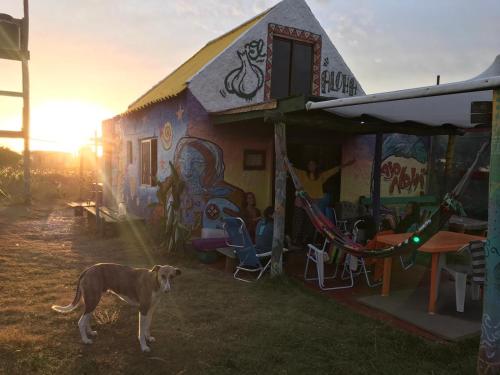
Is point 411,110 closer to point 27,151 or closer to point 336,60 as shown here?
point 336,60

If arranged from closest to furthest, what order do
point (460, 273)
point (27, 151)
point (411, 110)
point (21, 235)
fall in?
point (460, 273) → point (411, 110) → point (21, 235) → point (27, 151)

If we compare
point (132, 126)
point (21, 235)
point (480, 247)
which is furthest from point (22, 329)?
point (132, 126)

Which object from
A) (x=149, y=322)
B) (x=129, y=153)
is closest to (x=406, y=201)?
(x=129, y=153)

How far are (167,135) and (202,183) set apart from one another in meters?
1.69

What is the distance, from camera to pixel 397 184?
11.0 meters

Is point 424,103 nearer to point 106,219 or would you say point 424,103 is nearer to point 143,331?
point 143,331

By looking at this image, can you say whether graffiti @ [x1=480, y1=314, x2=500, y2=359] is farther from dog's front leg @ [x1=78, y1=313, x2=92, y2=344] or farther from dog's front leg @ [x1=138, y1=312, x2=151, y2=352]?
dog's front leg @ [x1=78, y1=313, x2=92, y2=344]

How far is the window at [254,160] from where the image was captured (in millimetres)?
9000

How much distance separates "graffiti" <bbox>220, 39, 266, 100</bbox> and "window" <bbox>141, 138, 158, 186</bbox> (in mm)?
2515

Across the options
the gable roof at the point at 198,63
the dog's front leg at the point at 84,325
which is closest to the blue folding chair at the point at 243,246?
the dog's front leg at the point at 84,325

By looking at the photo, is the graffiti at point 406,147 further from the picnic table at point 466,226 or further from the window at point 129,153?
the window at point 129,153

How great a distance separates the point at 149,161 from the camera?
10.9 metres

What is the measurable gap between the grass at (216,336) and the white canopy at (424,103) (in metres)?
2.58

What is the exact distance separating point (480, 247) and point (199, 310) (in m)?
3.40
